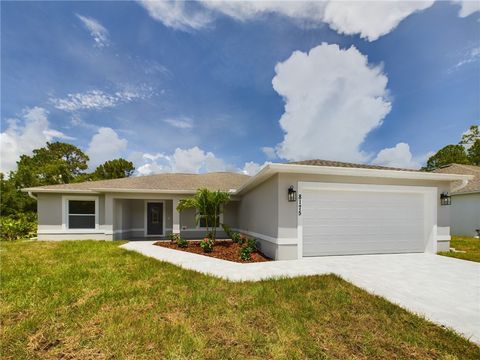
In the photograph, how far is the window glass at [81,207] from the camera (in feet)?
39.2

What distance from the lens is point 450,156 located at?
94.8 ft

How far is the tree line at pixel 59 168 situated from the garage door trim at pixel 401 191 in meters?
28.1

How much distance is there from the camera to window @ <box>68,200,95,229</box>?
38.8ft

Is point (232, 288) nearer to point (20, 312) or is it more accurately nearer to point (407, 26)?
point (20, 312)

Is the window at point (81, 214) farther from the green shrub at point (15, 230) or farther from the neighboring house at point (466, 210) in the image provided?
the neighboring house at point (466, 210)

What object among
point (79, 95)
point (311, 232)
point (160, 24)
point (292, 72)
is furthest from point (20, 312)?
point (292, 72)

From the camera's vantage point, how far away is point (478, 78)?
26.9ft

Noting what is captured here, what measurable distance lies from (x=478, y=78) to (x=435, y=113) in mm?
2726

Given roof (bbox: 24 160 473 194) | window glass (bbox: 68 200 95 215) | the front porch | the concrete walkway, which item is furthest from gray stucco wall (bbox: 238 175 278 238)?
window glass (bbox: 68 200 95 215)

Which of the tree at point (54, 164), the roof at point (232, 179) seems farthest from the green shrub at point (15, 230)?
the tree at point (54, 164)

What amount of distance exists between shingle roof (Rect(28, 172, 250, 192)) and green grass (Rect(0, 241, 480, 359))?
6952 mm

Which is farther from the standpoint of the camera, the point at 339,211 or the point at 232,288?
the point at 339,211

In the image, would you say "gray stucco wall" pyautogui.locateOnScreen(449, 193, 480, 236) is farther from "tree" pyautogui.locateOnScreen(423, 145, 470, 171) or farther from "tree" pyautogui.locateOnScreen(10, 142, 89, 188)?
"tree" pyautogui.locateOnScreen(10, 142, 89, 188)

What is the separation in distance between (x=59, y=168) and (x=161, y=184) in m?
24.0
